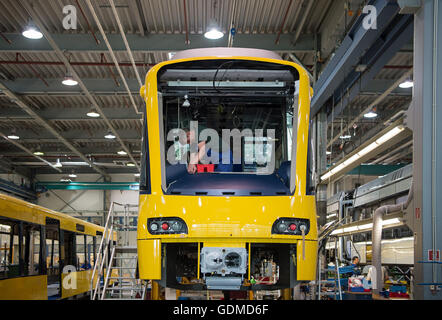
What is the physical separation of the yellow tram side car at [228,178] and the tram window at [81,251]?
38.8ft

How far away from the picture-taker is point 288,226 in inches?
240

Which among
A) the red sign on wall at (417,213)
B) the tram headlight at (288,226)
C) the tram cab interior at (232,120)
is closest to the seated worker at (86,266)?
the tram cab interior at (232,120)

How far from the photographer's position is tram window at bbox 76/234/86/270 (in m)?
17.8

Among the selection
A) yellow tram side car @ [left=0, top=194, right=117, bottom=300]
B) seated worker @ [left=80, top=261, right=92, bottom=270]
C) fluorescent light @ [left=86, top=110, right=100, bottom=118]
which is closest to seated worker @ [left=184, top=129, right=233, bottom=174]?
yellow tram side car @ [left=0, top=194, right=117, bottom=300]

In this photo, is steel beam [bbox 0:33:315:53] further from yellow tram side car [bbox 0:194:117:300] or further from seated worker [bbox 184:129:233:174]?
seated worker [bbox 184:129:233:174]

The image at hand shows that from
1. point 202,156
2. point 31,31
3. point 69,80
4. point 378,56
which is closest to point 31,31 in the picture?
point 31,31

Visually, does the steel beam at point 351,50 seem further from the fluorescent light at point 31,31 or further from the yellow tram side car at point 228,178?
the fluorescent light at point 31,31

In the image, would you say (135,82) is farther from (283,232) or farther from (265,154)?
(283,232)

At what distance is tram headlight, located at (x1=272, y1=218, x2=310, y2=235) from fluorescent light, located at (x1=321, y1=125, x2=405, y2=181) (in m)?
3.25

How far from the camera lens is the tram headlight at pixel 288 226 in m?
6.06

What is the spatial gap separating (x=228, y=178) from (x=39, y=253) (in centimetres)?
825

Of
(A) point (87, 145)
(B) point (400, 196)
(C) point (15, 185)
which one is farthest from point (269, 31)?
(C) point (15, 185)

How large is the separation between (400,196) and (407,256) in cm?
178

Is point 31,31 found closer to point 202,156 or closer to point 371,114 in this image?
point 202,156
